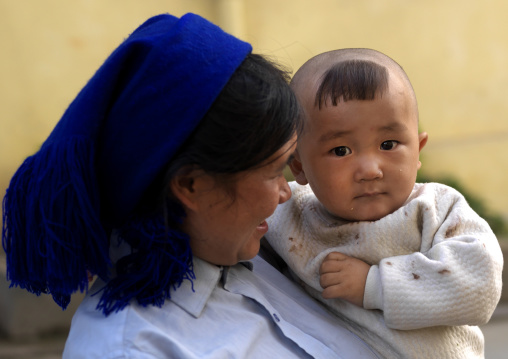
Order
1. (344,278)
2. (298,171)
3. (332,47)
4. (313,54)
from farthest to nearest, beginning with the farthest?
1. (332,47)
2. (313,54)
3. (298,171)
4. (344,278)

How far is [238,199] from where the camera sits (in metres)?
1.70

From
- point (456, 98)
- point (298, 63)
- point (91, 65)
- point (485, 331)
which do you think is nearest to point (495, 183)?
point (456, 98)

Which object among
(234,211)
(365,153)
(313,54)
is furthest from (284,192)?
(313,54)

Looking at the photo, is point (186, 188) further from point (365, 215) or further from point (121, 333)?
point (365, 215)

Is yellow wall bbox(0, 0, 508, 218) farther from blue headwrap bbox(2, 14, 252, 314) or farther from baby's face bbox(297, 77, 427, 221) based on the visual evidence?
blue headwrap bbox(2, 14, 252, 314)

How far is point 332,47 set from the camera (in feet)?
18.9

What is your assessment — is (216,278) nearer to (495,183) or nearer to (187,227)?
(187,227)

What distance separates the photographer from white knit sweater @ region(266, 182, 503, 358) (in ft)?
5.89

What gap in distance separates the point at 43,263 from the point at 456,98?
205 inches

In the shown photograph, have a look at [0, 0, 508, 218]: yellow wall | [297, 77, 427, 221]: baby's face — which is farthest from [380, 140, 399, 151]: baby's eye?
[0, 0, 508, 218]: yellow wall

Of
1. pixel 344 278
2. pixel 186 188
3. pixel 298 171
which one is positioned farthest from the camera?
pixel 298 171

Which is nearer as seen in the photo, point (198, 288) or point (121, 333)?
point (121, 333)

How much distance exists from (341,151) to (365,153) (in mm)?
68

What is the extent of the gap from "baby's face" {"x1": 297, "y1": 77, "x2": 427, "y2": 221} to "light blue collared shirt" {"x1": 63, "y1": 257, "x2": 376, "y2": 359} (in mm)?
304
